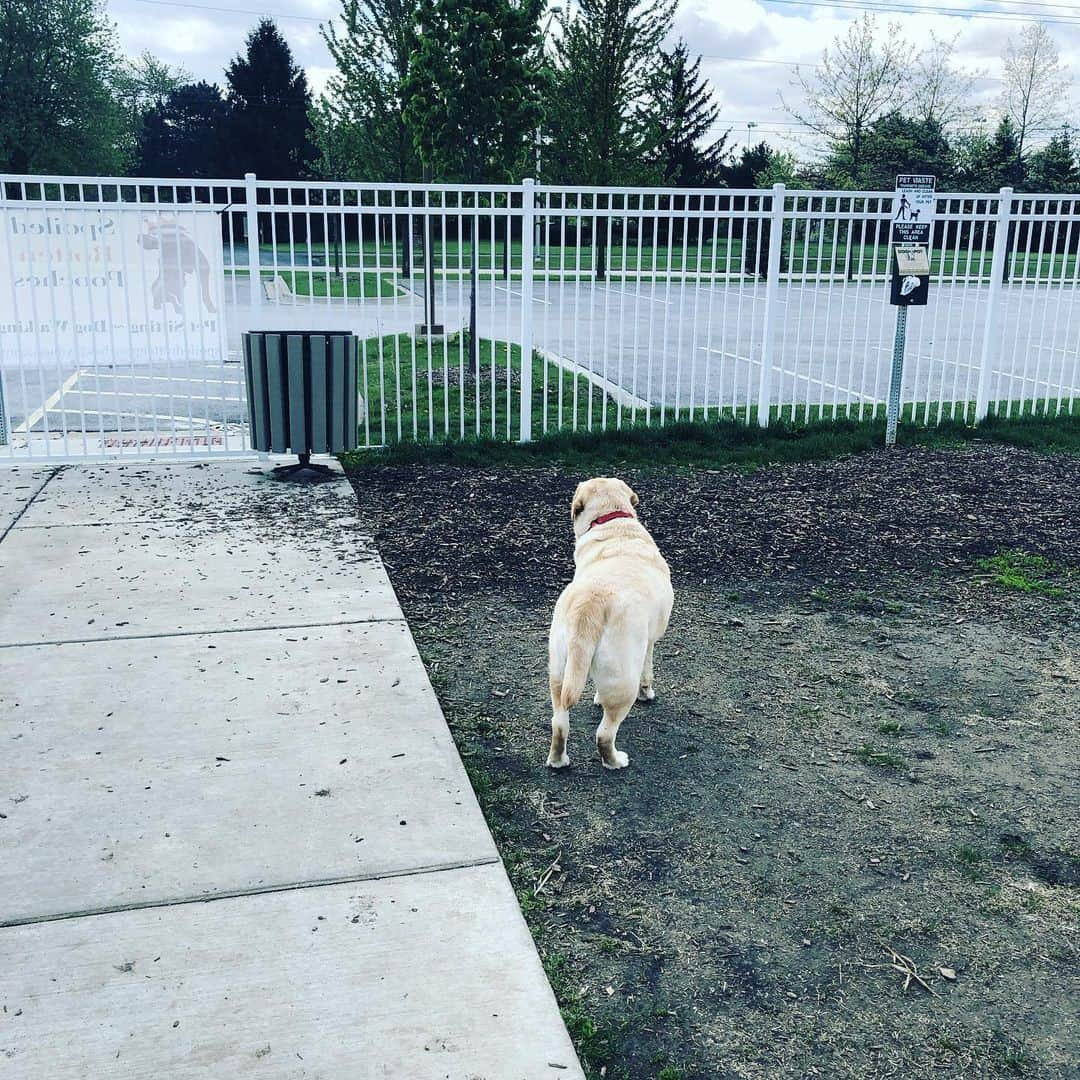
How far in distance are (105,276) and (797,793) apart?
7.32 meters

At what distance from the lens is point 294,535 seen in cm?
744

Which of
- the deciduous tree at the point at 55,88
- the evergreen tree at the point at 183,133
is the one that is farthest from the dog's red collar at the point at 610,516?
the evergreen tree at the point at 183,133

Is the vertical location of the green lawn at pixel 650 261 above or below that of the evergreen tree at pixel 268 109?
below

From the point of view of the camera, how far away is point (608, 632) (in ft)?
13.3

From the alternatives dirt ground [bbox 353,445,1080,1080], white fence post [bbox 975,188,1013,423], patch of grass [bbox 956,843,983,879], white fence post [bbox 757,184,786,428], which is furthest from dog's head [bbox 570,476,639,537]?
white fence post [bbox 975,188,1013,423]

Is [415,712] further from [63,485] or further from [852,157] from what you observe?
[852,157]

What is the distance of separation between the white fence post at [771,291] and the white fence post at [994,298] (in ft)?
7.77

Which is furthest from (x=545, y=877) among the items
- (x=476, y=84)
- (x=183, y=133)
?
(x=183, y=133)

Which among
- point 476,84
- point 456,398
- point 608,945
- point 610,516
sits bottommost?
point 608,945

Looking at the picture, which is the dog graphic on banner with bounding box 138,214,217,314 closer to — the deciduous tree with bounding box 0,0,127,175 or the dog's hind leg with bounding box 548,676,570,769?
the dog's hind leg with bounding box 548,676,570,769

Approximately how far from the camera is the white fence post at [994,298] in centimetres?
1098

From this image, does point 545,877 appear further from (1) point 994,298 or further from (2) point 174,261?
(1) point 994,298

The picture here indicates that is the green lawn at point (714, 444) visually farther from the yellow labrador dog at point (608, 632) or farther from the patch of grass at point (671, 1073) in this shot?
the patch of grass at point (671, 1073)

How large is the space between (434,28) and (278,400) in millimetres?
7750
